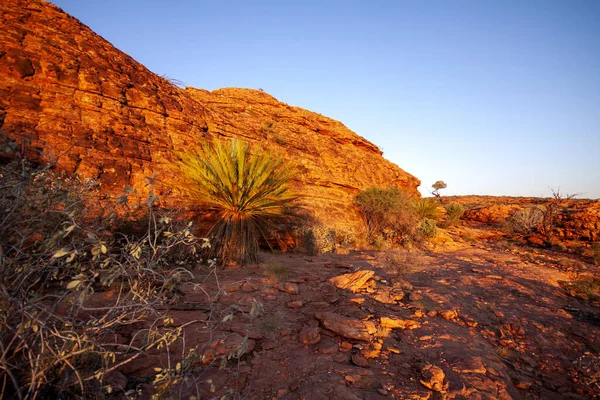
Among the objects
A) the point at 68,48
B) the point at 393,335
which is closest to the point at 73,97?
the point at 68,48

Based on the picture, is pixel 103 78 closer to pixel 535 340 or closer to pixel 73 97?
pixel 73 97

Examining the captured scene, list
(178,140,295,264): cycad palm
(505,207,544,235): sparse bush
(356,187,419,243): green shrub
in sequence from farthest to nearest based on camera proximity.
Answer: (505,207,544,235): sparse bush → (356,187,419,243): green shrub → (178,140,295,264): cycad palm

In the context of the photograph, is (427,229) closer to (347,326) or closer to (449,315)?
(449,315)

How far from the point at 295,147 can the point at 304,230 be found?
4.83 meters

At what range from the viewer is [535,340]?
3430mm

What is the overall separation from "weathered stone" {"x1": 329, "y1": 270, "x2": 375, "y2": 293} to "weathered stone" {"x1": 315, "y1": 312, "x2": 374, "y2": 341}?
0.99 meters

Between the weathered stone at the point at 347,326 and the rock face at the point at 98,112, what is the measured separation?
2.97 m

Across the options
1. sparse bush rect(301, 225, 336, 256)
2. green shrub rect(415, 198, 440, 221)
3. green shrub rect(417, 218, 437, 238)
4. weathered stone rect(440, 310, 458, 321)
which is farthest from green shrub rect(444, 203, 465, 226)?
weathered stone rect(440, 310, 458, 321)

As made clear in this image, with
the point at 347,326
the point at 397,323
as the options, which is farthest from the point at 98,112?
the point at 397,323

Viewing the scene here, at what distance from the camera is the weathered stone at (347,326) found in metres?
2.95

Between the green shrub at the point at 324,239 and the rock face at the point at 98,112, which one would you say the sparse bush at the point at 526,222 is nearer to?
the rock face at the point at 98,112

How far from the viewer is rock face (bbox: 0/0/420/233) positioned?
562cm

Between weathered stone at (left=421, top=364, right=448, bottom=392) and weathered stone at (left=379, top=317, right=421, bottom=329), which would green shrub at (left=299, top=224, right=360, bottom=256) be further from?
weathered stone at (left=421, top=364, right=448, bottom=392)

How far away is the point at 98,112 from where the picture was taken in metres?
6.54
